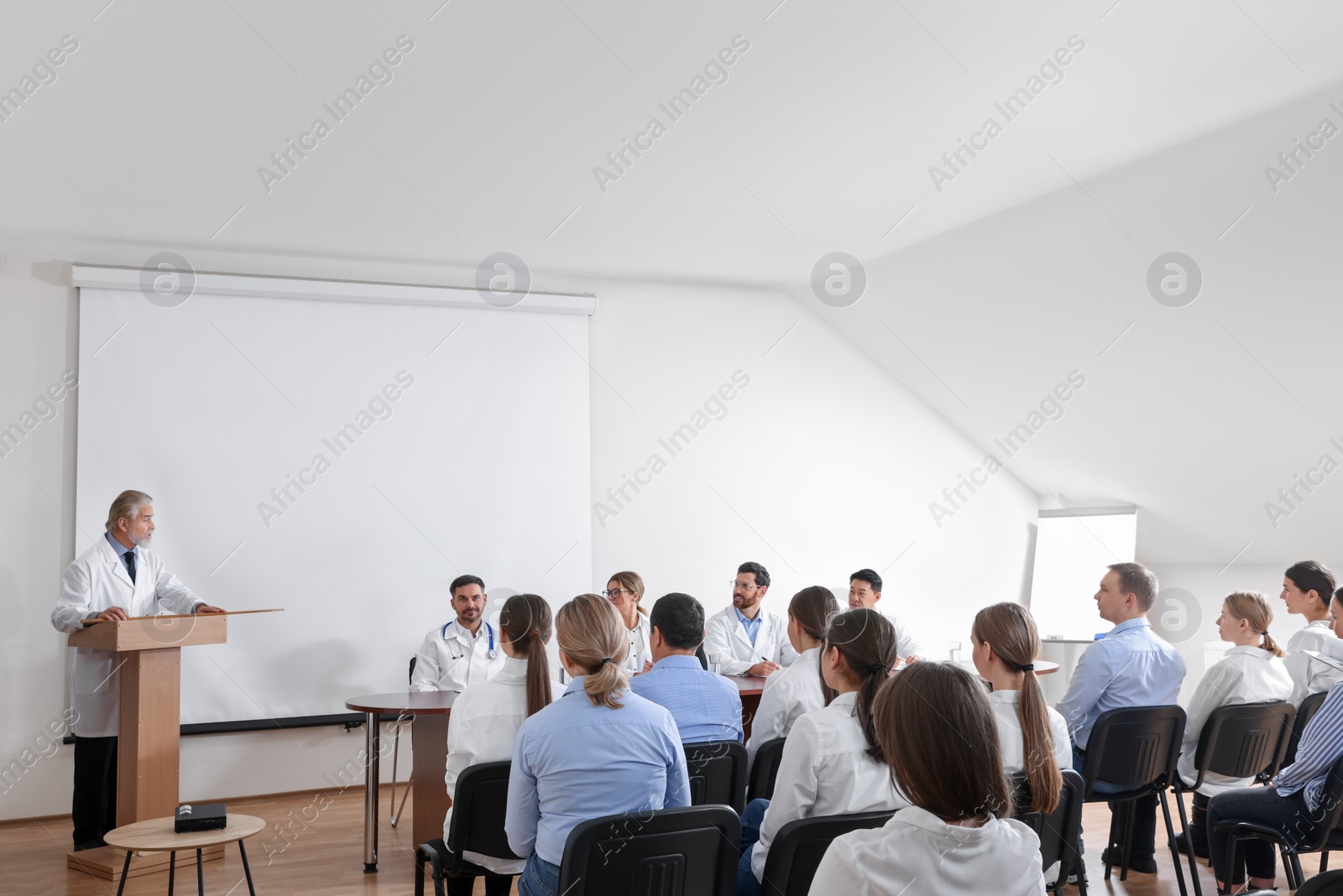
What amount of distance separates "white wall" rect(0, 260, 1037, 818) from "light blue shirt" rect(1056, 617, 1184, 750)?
3.19 m

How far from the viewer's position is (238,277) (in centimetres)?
587

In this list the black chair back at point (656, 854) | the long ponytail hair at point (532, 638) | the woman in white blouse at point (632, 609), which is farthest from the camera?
the woman in white blouse at point (632, 609)

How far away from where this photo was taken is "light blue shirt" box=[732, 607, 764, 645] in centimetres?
586

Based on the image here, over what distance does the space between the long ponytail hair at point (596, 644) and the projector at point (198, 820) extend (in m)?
1.47

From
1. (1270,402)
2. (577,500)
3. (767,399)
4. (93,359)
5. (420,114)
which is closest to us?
(420,114)

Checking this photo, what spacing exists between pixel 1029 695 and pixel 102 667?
4188 mm

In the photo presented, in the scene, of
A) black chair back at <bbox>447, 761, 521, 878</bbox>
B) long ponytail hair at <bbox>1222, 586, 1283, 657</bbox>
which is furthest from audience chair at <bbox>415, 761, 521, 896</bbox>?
long ponytail hair at <bbox>1222, 586, 1283, 657</bbox>

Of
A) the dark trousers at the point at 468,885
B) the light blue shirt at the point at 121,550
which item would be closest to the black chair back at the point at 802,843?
the dark trousers at the point at 468,885

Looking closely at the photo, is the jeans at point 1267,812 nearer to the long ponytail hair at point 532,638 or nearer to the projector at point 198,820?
the long ponytail hair at point 532,638

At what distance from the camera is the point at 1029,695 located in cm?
262

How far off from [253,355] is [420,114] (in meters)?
2.46

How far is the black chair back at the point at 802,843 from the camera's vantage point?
2.14 m

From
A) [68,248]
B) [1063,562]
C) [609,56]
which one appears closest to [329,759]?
[68,248]

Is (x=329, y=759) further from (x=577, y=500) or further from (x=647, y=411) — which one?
(x=647, y=411)
